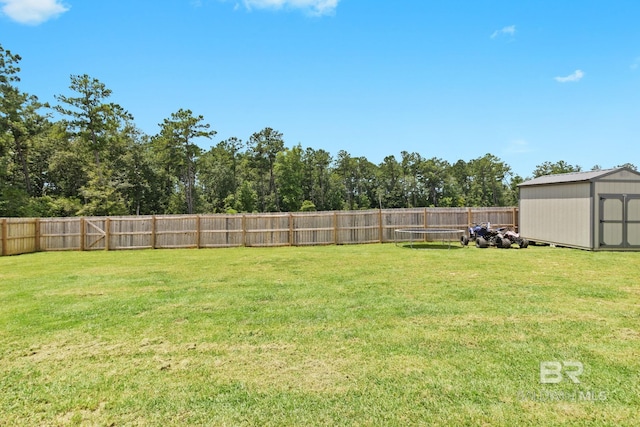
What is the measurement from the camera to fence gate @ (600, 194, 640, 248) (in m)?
12.0

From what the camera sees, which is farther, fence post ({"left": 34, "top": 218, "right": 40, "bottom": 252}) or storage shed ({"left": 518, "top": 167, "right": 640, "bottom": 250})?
fence post ({"left": 34, "top": 218, "right": 40, "bottom": 252})

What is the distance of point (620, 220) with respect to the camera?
12102 millimetres

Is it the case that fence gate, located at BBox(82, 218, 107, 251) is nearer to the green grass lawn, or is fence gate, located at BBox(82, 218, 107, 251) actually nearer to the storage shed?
the green grass lawn

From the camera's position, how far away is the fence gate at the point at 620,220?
11984 millimetres

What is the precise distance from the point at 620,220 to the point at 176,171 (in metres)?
43.3

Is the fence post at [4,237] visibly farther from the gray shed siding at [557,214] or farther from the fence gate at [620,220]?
the fence gate at [620,220]

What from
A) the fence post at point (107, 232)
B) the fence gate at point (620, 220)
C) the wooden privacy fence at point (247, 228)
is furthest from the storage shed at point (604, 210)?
the fence post at point (107, 232)

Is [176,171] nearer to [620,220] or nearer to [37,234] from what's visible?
[37,234]

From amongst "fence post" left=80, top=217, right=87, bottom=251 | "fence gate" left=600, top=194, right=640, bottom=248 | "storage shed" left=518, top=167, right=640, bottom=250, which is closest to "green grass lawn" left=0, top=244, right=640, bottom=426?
"storage shed" left=518, top=167, right=640, bottom=250

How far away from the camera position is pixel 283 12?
11.1 metres

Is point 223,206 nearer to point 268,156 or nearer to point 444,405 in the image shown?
point 268,156

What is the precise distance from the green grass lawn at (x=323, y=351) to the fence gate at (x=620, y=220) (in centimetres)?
521

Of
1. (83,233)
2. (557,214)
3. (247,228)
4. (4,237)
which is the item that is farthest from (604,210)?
(4,237)

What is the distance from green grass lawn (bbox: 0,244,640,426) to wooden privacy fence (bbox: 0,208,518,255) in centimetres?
862
